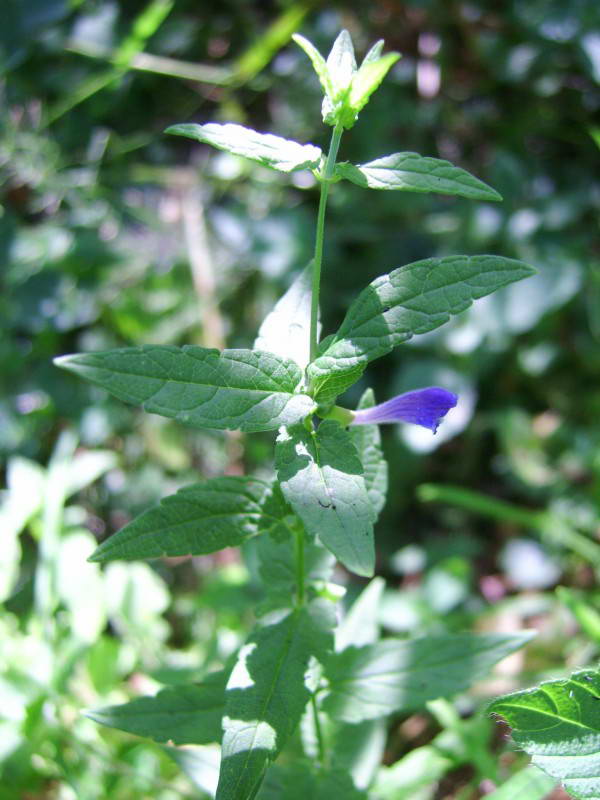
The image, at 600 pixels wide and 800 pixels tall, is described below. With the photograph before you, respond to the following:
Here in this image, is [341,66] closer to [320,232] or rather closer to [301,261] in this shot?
[320,232]

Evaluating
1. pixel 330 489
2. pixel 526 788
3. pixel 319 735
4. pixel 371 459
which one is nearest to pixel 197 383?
pixel 330 489

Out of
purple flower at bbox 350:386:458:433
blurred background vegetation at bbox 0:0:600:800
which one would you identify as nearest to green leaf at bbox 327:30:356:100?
purple flower at bbox 350:386:458:433

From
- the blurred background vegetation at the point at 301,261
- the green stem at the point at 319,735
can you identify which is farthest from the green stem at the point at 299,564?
the blurred background vegetation at the point at 301,261

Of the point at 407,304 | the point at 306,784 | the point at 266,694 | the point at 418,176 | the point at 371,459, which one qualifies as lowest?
the point at 306,784

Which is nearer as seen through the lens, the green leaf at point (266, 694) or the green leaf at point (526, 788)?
the green leaf at point (266, 694)

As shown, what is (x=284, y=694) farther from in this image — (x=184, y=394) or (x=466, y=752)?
(x=466, y=752)

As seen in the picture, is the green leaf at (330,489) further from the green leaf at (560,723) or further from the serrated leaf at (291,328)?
the green leaf at (560,723)
